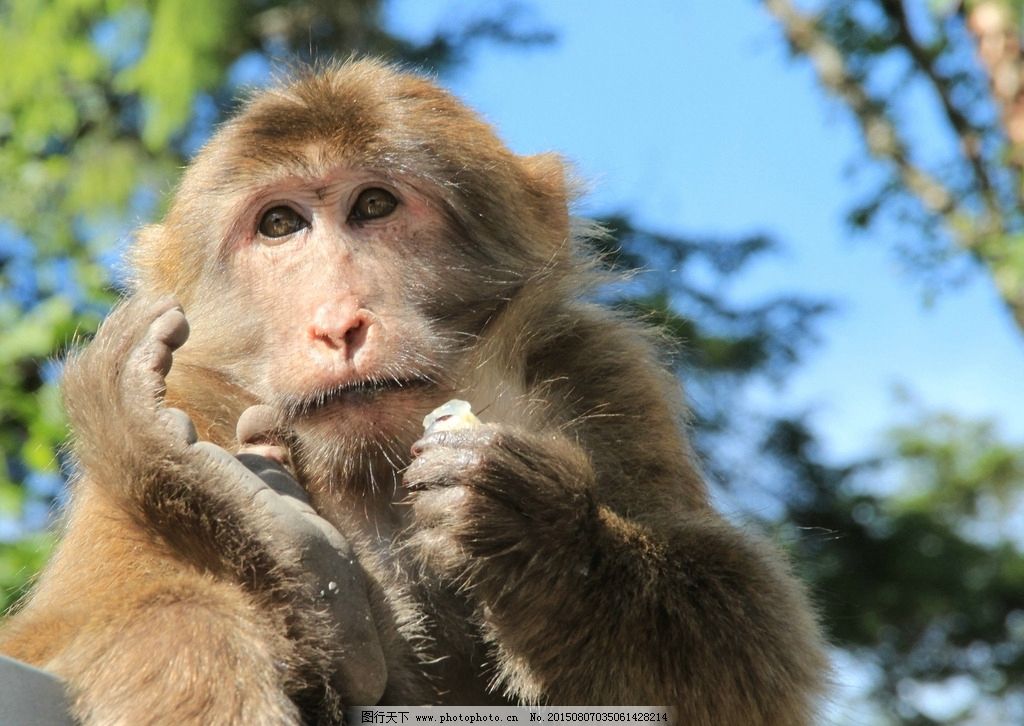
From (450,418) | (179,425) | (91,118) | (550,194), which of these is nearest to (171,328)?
(179,425)

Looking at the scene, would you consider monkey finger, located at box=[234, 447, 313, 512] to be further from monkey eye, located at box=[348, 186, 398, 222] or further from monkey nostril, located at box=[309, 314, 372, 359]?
monkey eye, located at box=[348, 186, 398, 222]

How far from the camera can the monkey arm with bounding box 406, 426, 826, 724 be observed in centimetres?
315

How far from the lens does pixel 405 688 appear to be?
3.17 m

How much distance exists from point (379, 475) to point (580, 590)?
25.6 inches

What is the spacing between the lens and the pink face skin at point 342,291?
3391 millimetres

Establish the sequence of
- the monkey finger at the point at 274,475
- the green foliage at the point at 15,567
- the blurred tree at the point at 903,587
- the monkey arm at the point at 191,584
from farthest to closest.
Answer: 1. the blurred tree at the point at 903,587
2. the green foliage at the point at 15,567
3. the monkey finger at the point at 274,475
4. the monkey arm at the point at 191,584

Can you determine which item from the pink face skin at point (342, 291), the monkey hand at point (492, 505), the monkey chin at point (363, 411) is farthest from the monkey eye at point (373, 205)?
the monkey hand at point (492, 505)

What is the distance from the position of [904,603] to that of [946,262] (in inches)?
117

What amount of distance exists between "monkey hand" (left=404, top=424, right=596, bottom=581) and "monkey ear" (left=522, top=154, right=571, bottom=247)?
4.57 ft

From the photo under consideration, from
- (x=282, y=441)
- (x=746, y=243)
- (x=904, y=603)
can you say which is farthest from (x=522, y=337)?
(x=904, y=603)

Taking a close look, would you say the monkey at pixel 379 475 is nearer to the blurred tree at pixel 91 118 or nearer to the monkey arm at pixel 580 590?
the monkey arm at pixel 580 590

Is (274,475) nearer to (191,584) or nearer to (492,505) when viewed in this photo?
(191,584)

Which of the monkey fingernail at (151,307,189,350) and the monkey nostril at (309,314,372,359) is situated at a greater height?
the monkey fingernail at (151,307,189,350)

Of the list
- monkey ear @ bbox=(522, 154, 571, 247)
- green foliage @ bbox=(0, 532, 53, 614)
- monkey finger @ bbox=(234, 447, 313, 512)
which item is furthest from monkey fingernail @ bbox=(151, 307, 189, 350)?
green foliage @ bbox=(0, 532, 53, 614)
